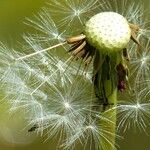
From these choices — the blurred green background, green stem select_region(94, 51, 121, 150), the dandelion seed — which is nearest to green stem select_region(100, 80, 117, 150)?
green stem select_region(94, 51, 121, 150)

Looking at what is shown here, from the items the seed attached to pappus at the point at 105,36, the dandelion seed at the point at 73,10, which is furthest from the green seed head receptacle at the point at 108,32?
the dandelion seed at the point at 73,10

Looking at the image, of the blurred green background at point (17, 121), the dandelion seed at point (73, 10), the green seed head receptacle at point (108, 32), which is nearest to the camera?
the green seed head receptacle at point (108, 32)

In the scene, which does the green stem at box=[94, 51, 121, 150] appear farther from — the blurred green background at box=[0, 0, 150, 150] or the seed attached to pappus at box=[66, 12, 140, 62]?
the blurred green background at box=[0, 0, 150, 150]

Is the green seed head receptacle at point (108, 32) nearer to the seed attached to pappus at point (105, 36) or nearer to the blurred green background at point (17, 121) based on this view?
the seed attached to pappus at point (105, 36)

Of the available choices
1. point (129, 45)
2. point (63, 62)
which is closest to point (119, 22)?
point (129, 45)

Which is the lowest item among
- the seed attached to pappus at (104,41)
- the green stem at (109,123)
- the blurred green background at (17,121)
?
the green stem at (109,123)

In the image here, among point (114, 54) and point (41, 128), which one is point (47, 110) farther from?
point (114, 54)
